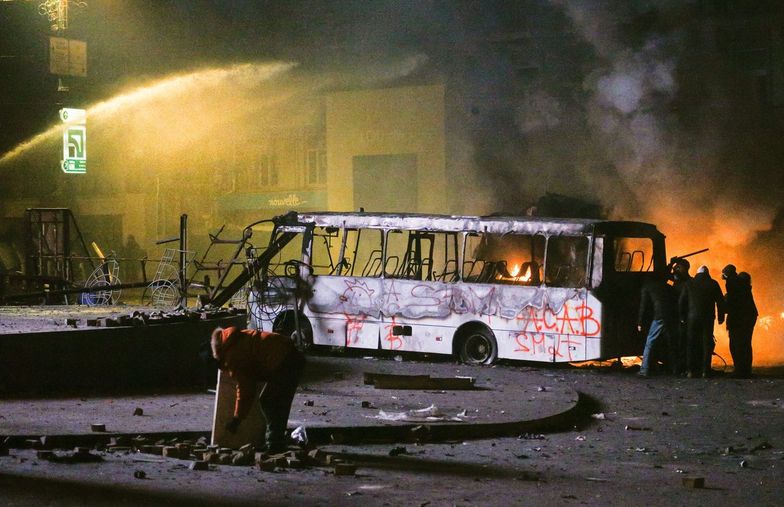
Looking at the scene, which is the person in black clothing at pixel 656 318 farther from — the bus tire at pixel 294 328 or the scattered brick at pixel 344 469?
the scattered brick at pixel 344 469

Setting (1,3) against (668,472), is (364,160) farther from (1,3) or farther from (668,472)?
(668,472)

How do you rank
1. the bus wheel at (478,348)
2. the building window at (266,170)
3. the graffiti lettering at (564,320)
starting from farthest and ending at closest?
the building window at (266,170)
the bus wheel at (478,348)
the graffiti lettering at (564,320)

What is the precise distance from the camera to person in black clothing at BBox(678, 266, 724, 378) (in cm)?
1529

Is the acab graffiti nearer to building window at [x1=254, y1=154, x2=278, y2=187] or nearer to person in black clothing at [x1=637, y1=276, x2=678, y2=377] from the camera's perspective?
person in black clothing at [x1=637, y1=276, x2=678, y2=377]

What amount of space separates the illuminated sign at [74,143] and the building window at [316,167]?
8380mm

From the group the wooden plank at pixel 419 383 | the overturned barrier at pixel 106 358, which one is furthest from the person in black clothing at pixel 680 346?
the overturned barrier at pixel 106 358

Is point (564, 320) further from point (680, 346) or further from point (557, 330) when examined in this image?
point (680, 346)

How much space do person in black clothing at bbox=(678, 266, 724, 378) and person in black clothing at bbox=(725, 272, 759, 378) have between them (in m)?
0.22

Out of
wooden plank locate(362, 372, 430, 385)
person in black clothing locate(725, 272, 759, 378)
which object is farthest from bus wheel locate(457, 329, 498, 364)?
person in black clothing locate(725, 272, 759, 378)

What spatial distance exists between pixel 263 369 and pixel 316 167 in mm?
31100

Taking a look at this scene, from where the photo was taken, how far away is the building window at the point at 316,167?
39.0 meters

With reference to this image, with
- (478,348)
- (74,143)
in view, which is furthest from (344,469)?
(74,143)

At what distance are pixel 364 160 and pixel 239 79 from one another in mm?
7543

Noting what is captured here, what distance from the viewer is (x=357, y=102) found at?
123 ft
